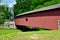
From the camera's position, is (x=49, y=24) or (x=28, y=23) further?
(x=28, y=23)

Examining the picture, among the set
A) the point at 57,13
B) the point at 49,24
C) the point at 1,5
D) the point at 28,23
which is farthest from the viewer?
the point at 1,5

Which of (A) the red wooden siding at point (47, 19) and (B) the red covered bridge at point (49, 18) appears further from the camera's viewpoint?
(A) the red wooden siding at point (47, 19)

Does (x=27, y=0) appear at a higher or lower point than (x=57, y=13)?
higher

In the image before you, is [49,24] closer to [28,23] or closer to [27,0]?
[28,23]

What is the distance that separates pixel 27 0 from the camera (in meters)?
77.4

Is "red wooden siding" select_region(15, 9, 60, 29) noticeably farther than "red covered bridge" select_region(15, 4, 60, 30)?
Yes

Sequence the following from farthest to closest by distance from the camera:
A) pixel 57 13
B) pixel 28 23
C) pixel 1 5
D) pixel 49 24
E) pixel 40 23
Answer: pixel 1 5, pixel 28 23, pixel 40 23, pixel 49 24, pixel 57 13

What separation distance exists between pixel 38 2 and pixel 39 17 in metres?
32.9

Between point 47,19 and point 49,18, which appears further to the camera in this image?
point 47,19

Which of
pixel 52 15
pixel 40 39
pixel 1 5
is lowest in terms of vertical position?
pixel 40 39

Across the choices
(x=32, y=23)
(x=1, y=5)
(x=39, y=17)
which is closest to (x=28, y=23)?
(x=32, y=23)

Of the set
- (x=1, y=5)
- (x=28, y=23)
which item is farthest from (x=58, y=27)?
(x=1, y=5)

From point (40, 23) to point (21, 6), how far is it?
54.4m

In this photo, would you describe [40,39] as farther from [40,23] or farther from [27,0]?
[27,0]
